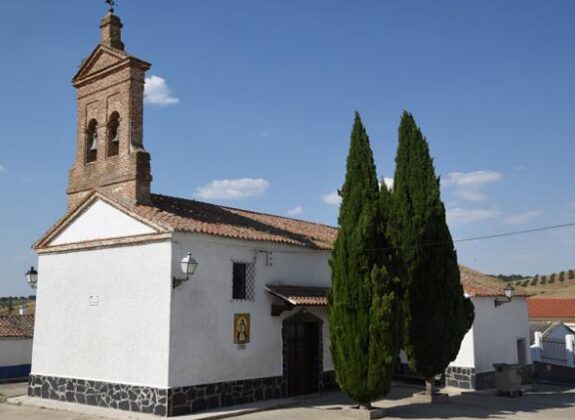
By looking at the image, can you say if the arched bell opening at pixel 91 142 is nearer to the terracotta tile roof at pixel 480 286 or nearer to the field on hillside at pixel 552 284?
the terracotta tile roof at pixel 480 286

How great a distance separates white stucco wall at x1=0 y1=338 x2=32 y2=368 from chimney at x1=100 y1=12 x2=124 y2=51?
12.8 metres

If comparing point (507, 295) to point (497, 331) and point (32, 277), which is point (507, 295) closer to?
point (497, 331)

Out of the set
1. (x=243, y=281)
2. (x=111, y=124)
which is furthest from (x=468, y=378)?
(x=111, y=124)

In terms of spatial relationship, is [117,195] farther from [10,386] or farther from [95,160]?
[10,386]

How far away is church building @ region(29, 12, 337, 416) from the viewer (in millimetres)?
13617

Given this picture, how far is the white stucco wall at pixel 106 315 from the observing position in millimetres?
13562

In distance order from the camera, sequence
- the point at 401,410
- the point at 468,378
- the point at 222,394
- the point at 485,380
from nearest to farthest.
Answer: the point at 222,394 → the point at 401,410 → the point at 468,378 → the point at 485,380

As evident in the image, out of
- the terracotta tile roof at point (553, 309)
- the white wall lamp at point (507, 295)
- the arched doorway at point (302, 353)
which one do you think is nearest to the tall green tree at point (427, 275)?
the arched doorway at point (302, 353)

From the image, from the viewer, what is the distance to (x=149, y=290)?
1384cm

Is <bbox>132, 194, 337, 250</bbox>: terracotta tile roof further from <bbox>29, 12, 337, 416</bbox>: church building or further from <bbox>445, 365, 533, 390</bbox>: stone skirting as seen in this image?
<bbox>445, 365, 533, 390</bbox>: stone skirting

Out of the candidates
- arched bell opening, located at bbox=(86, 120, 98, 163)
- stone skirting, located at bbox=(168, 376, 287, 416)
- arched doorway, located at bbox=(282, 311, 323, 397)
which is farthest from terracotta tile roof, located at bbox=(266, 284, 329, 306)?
arched bell opening, located at bbox=(86, 120, 98, 163)

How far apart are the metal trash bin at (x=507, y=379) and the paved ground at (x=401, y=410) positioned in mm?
336

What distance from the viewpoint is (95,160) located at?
1652cm

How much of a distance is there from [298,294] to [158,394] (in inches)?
180
